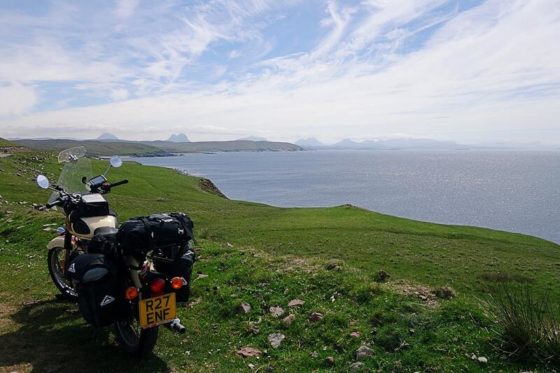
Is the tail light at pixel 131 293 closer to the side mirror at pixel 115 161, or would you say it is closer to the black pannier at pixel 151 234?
the black pannier at pixel 151 234

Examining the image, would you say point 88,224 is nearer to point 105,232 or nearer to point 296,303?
point 105,232

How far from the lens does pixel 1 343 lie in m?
7.37

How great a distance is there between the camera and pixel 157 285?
Answer: 20.8 ft

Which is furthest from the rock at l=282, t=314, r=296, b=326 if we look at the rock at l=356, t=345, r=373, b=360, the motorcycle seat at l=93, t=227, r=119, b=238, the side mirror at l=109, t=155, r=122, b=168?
the side mirror at l=109, t=155, r=122, b=168

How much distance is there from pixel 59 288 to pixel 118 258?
3.83 metres

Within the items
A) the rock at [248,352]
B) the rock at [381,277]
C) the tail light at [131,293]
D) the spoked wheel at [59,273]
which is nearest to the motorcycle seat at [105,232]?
the tail light at [131,293]

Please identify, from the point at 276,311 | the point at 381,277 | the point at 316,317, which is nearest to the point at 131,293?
the point at 276,311

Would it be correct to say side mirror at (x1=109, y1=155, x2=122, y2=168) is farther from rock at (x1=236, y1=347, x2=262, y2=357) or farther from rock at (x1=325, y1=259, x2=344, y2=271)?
rock at (x1=325, y1=259, x2=344, y2=271)

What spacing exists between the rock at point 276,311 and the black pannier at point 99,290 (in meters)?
2.98

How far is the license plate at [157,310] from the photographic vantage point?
6.21 meters

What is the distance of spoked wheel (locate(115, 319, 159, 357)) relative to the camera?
21.4 feet

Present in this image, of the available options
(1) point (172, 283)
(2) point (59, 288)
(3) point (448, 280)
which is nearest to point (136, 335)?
(1) point (172, 283)

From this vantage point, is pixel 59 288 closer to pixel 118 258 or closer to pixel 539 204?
pixel 118 258

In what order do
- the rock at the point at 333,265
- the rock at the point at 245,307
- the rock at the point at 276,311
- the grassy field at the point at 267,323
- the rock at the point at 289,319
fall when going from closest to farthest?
the grassy field at the point at 267,323
the rock at the point at 289,319
the rock at the point at 276,311
the rock at the point at 245,307
the rock at the point at 333,265
